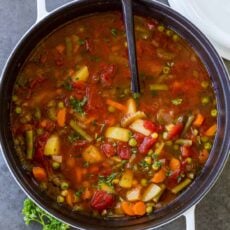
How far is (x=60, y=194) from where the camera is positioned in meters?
3.57

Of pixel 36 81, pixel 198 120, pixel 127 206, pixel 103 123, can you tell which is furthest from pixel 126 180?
pixel 36 81

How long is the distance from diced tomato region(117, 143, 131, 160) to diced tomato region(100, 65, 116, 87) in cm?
39

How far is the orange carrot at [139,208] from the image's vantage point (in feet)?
11.7

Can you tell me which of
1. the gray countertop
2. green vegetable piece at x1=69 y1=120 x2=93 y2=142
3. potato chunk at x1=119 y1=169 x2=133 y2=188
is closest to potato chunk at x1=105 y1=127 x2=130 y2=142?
green vegetable piece at x1=69 y1=120 x2=93 y2=142

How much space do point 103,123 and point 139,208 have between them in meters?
0.58

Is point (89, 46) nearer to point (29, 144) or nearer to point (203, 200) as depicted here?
point (29, 144)

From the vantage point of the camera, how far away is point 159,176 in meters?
3.57

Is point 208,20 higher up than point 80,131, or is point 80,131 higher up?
point 208,20

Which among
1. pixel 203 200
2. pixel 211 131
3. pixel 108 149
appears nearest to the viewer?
pixel 108 149

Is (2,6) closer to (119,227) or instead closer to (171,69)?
(171,69)

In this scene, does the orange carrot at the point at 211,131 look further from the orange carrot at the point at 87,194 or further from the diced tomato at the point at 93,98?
the orange carrot at the point at 87,194

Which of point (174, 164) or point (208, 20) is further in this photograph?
point (208, 20)

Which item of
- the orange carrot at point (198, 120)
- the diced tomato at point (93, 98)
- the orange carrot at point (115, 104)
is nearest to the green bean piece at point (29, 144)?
the diced tomato at point (93, 98)

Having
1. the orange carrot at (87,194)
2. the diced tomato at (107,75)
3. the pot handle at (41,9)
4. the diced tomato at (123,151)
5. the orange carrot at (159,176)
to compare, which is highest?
the pot handle at (41,9)
